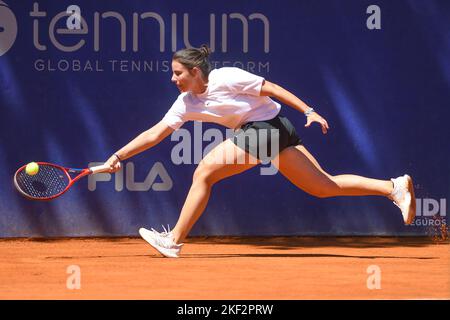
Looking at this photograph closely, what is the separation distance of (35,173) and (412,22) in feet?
10.8

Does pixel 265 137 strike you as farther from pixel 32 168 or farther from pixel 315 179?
pixel 32 168

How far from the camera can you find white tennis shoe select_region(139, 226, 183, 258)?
289 inches

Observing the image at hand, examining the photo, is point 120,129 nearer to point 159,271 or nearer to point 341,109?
point 341,109

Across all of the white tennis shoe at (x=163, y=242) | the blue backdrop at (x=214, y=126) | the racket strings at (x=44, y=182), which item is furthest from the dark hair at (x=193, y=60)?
the blue backdrop at (x=214, y=126)

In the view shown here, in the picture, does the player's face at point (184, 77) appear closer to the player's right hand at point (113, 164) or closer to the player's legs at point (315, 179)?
the player's right hand at point (113, 164)

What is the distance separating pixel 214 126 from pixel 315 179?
5.86ft

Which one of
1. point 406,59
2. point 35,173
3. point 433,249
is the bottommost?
point 433,249

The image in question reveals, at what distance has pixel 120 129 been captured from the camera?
9055 mm

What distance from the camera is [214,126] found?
356 inches

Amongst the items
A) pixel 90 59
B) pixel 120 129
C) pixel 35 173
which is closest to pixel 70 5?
pixel 90 59

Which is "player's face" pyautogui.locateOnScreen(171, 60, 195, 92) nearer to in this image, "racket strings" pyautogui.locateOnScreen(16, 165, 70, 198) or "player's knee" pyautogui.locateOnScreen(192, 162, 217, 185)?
"player's knee" pyautogui.locateOnScreen(192, 162, 217, 185)

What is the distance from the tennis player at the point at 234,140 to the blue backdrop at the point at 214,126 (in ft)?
5.29

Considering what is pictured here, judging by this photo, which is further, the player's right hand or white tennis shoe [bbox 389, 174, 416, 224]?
white tennis shoe [bbox 389, 174, 416, 224]

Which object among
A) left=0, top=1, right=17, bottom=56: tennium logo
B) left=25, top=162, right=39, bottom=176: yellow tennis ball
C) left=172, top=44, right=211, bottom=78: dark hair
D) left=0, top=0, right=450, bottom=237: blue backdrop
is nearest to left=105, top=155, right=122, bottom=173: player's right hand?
left=25, top=162, right=39, bottom=176: yellow tennis ball
